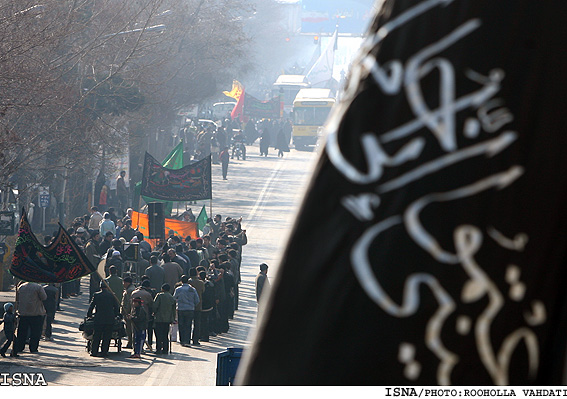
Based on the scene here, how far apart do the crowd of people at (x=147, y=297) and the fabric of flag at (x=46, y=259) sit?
218 millimetres

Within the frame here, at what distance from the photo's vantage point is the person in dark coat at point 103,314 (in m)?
16.1

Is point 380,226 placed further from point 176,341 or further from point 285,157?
point 285,157

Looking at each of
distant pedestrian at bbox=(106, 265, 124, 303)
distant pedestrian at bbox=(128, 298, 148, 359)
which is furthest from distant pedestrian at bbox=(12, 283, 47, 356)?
distant pedestrian at bbox=(106, 265, 124, 303)

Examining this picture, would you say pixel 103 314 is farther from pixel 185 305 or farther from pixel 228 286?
pixel 228 286

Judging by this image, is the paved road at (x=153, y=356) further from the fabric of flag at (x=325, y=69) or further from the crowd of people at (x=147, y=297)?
the fabric of flag at (x=325, y=69)

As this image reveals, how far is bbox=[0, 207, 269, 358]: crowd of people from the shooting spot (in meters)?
16.1

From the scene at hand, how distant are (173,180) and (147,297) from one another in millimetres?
9765

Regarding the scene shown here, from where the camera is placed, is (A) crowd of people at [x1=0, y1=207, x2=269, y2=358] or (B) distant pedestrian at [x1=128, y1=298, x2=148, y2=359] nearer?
(A) crowd of people at [x1=0, y1=207, x2=269, y2=358]

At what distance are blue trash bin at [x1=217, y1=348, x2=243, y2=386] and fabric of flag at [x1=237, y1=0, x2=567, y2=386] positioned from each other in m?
8.29

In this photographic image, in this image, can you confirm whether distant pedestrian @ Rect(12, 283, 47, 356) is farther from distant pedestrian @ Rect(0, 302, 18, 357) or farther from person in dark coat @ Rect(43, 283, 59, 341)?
person in dark coat @ Rect(43, 283, 59, 341)

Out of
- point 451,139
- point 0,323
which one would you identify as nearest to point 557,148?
point 451,139

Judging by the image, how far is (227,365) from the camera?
9.97m

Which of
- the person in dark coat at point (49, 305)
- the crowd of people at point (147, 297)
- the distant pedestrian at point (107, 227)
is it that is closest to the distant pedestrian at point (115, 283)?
the crowd of people at point (147, 297)
